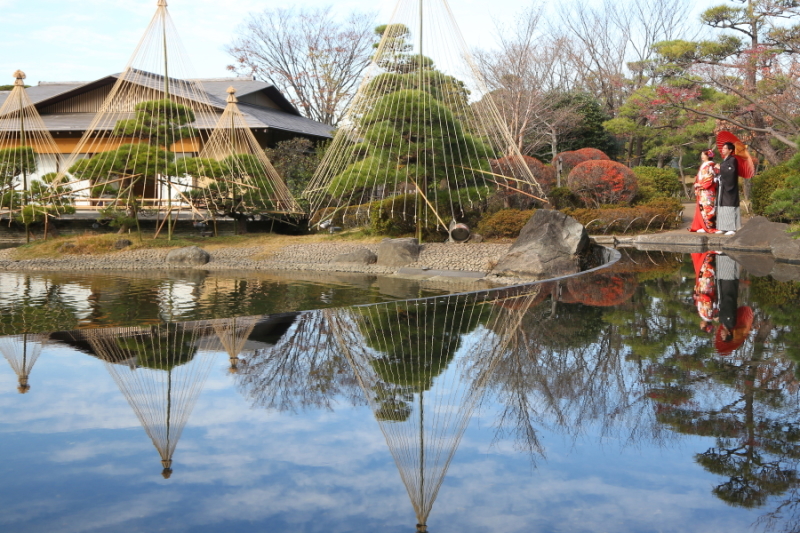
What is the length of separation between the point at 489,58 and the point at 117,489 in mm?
23318

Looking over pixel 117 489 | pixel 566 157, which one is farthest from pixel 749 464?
pixel 566 157

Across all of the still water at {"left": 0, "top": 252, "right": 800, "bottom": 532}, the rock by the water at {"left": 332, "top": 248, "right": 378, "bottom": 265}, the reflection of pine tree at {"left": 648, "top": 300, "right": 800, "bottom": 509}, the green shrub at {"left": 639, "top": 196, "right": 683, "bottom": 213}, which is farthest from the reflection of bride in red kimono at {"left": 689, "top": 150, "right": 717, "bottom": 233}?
the reflection of pine tree at {"left": 648, "top": 300, "right": 800, "bottom": 509}

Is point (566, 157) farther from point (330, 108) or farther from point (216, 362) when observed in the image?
point (216, 362)

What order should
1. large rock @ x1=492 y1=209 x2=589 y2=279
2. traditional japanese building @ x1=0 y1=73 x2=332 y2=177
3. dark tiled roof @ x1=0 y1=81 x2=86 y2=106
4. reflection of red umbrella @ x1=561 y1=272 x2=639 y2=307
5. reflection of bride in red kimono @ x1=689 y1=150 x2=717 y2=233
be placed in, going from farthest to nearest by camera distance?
dark tiled roof @ x1=0 y1=81 x2=86 y2=106
traditional japanese building @ x1=0 y1=73 x2=332 y2=177
reflection of bride in red kimono @ x1=689 y1=150 x2=717 y2=233
large rock @ x1=492 y1=209 x2=589 y2=279
reflection of red umbrella @ x1=561 y1=272 x2=639 y2=307

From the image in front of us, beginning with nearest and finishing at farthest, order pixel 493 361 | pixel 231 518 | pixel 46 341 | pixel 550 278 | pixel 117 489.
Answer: pixel 231 518 → pixel 117 489 → pixel 493 361 → pixel 46 341 → pixel 550 278

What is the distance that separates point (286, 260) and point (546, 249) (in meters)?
4.98

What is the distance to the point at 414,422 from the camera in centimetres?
344

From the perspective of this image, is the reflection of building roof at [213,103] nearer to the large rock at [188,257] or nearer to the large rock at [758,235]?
the large rock at [188,257]

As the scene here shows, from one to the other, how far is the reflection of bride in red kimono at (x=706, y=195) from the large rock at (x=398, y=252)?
5763 millimetres

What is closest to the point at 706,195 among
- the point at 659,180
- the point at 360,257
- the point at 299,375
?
the point at 659,180

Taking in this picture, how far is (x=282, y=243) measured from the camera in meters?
14.0

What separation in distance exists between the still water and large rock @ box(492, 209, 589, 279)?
3.04 m

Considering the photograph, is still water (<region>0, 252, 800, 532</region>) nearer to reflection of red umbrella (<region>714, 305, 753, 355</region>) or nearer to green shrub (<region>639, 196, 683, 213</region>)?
reflection of red umbrella (<region>714, 305, 753, 355</region>)

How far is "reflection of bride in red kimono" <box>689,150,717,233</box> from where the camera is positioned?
12.9m
